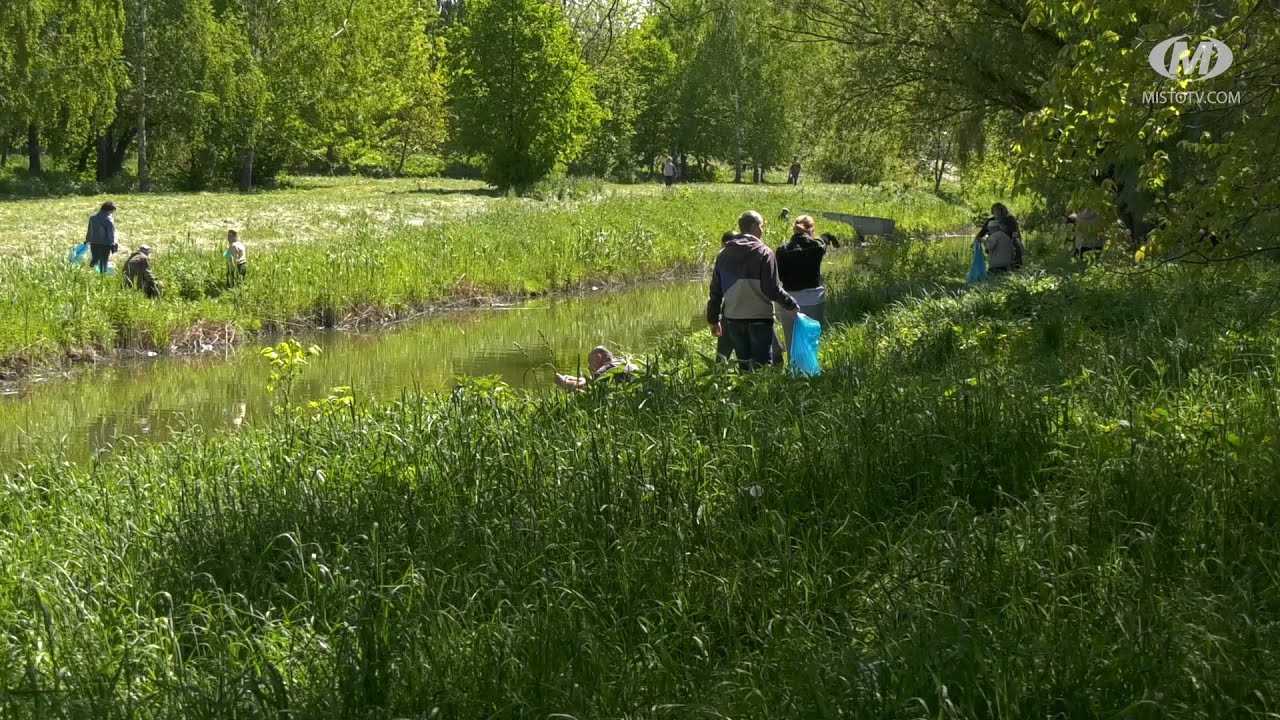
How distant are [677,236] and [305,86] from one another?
18.5 m

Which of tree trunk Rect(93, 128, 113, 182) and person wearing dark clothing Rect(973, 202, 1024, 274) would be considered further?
tree trunk Rect(93, 128, 113, 182)

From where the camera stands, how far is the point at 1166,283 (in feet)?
41.9

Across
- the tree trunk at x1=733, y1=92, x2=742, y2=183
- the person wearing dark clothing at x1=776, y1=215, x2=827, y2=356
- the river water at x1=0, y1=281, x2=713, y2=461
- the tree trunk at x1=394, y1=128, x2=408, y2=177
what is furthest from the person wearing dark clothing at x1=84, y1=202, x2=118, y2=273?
the tree trunk at x1=733, y1=92, x2=742, y2=183

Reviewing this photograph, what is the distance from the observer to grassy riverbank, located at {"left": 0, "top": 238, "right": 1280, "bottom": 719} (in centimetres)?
443

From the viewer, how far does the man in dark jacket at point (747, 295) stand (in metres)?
10.5

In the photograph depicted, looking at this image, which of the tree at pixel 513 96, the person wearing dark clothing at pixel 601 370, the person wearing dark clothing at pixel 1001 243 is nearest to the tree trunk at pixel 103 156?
the tree at pixel 513 96

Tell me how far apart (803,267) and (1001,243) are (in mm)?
6037

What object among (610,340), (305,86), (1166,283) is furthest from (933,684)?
(305,86)

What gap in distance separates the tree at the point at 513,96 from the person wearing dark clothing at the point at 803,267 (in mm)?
28652

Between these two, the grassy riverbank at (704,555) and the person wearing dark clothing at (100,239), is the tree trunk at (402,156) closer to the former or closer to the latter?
the person wearing dark clothing at (100,239)
